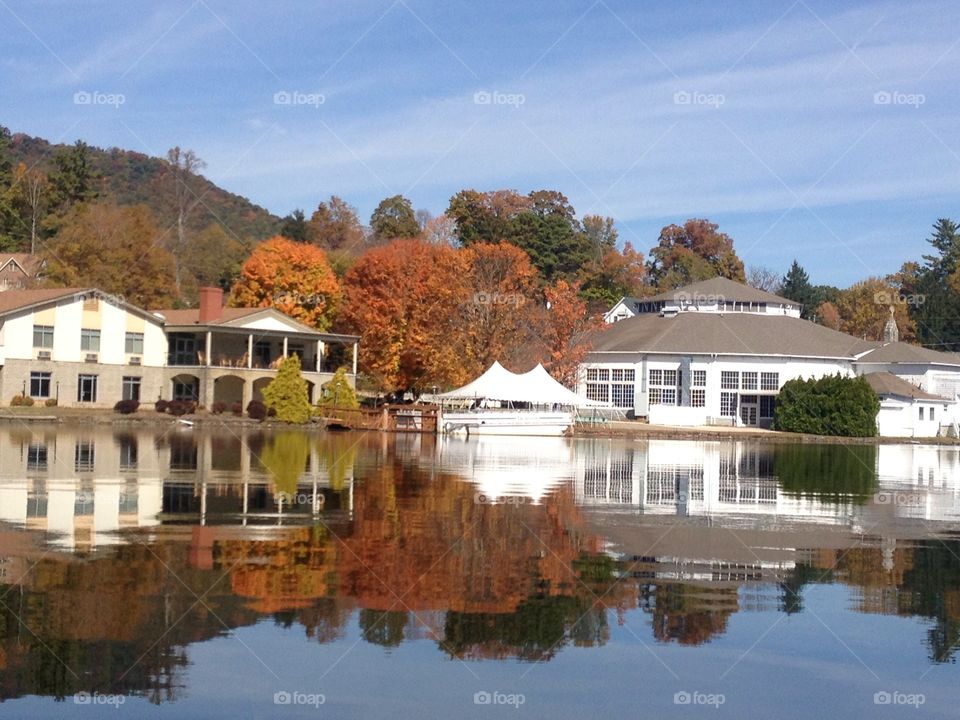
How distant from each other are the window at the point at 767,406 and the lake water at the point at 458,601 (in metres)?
53.2

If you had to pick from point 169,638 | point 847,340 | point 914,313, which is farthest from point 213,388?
point 914,313

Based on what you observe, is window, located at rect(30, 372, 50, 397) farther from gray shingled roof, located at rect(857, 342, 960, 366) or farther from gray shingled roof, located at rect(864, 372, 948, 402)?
gray shingled roof, located at rect(857, 342, 960, 366)

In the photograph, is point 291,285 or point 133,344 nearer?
point 133,344

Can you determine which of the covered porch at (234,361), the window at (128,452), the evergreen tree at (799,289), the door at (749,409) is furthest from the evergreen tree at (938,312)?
the window at (128,452)

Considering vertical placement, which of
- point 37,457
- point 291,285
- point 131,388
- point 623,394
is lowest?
point 37,457

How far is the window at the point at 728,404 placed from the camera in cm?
8269

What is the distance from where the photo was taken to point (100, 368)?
69.7m

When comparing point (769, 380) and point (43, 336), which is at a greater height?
point (43, 336)

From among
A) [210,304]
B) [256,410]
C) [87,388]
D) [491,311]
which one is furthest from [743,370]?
[87,388]

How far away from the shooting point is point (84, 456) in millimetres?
36188

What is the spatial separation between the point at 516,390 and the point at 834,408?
22420 millimetres

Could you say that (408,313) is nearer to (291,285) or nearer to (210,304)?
(291,285)

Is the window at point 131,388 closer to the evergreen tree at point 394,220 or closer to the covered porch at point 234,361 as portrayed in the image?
the covered porch at point 234,361

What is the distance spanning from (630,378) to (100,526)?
6628 centimetres
